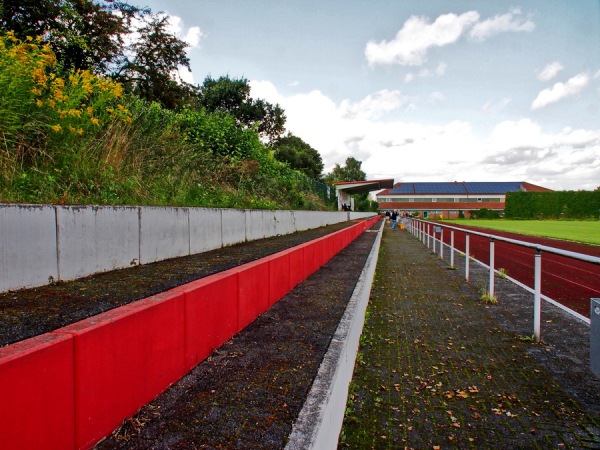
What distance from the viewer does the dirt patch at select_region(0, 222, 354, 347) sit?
256cm

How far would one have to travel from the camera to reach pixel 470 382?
361 centimetres

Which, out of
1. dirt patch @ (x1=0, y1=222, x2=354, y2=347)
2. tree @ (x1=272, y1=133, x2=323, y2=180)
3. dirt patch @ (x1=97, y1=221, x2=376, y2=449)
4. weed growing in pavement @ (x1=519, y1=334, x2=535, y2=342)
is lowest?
weed growing in pavement @ (x1=519, y1=334, x2=535, y2=342)

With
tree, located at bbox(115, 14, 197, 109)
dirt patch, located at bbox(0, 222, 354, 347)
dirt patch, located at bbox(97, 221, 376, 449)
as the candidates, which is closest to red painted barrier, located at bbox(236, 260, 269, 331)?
dirt patch, located at bbox(97, 221, 376, 449)

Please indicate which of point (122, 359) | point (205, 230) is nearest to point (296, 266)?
point (205, 230)

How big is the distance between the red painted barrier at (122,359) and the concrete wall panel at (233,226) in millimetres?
5022

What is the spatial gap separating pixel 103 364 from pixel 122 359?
0.52 ft

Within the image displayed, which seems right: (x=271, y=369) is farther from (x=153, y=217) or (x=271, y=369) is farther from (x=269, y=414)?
(x=153, y=217)

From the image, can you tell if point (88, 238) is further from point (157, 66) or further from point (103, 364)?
point (157, 66)

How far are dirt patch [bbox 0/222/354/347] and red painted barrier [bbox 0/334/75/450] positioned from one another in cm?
65

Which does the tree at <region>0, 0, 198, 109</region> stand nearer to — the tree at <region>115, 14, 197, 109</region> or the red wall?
the tree at <region>115, 14, 197, 109</region>

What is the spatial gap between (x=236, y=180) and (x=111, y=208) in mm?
7614

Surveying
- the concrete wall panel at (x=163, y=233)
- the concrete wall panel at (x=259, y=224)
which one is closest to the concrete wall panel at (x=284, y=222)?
the concrete wall panel at (x=259, y=224)

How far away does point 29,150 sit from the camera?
16.3 ft

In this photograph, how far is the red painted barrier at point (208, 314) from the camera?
2.98 meters
